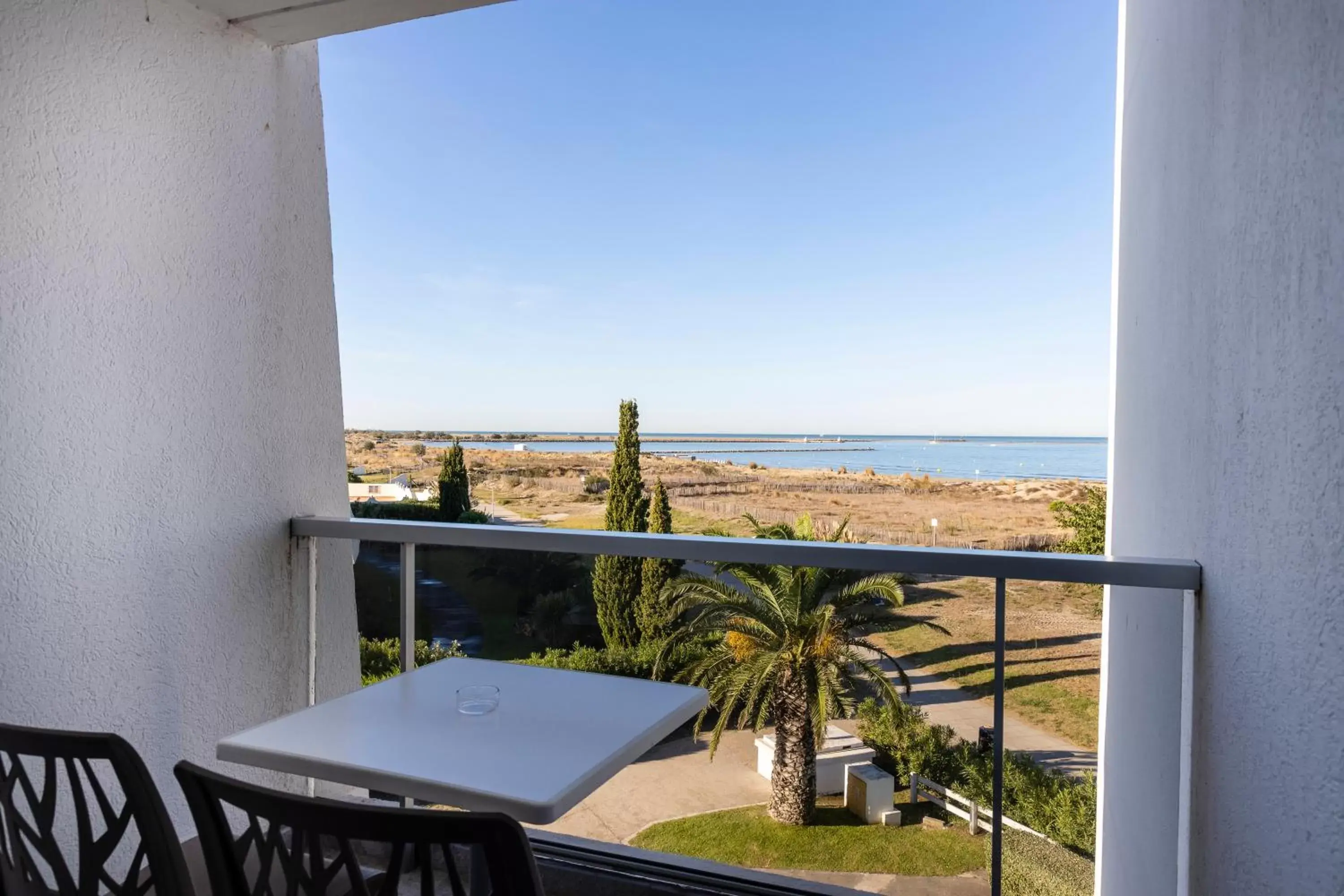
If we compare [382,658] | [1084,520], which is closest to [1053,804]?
[382,658]

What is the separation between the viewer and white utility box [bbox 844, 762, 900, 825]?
849cm

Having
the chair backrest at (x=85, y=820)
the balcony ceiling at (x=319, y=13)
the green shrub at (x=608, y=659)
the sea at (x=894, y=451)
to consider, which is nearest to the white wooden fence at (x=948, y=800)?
the green shrub at (x=608, y=659)

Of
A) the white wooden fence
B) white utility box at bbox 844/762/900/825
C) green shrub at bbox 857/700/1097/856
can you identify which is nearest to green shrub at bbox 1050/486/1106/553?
green shrub at bbox 857/700/1097/856

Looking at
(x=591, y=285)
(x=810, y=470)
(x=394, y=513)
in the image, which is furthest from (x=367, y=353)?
(x=810, y=470)

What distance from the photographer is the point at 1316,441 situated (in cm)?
114

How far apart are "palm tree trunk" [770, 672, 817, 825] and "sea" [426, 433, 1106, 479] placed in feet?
83.3

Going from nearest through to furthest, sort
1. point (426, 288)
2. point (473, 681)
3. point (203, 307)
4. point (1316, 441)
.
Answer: point (1316, 441)
point (473, 681)
point (203, 307)
point (426, 288)

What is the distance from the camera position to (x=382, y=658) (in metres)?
5.62

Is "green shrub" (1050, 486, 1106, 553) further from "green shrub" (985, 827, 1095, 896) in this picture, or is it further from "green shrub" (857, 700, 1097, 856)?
"green shrub" (985, 827, 1095, 896)

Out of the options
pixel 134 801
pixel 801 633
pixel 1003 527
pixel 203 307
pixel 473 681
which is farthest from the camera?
pixel 1003 527

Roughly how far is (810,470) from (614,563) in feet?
59.3

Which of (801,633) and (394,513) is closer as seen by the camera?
(801,633)

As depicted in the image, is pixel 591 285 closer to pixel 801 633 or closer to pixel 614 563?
pixel 614 563

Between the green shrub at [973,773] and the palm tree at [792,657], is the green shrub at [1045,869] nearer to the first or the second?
the green shrub at [973,773]
